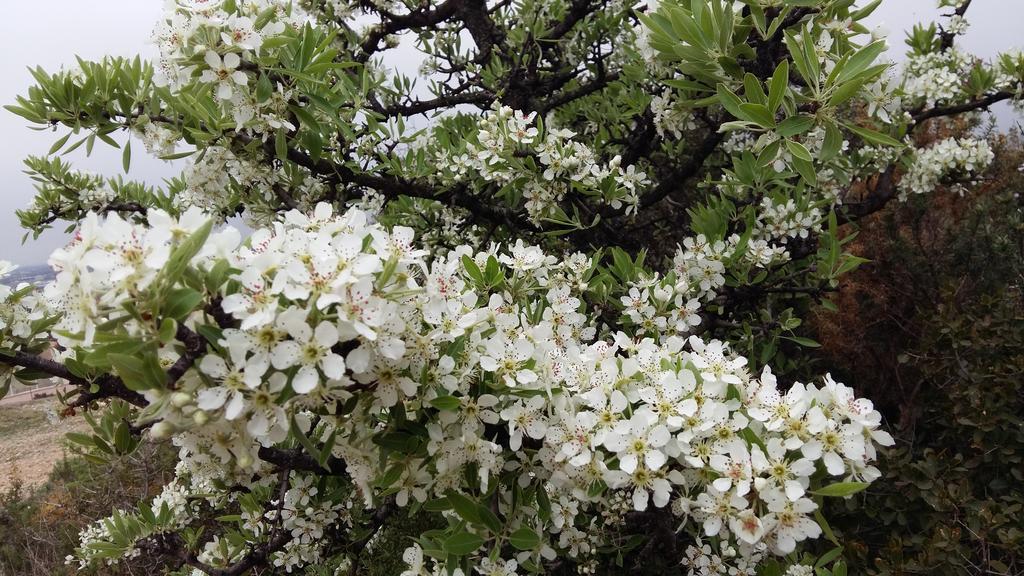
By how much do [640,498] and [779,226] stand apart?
2.21m

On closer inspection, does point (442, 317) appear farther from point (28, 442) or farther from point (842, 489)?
point (28, 442)

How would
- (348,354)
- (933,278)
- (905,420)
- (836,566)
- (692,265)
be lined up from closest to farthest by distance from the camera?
(348,354)
(836,566)
(692,265)
(905,420)
(933,278)

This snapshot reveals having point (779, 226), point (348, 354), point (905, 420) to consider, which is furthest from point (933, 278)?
point (348, 354)

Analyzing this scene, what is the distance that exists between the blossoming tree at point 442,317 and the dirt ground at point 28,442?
26.3ft

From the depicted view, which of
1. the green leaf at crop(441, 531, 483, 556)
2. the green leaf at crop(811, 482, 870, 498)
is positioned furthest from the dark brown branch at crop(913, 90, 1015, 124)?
the green leaf at crop(441, 531, 483, 556)

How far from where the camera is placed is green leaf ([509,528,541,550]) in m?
1.45

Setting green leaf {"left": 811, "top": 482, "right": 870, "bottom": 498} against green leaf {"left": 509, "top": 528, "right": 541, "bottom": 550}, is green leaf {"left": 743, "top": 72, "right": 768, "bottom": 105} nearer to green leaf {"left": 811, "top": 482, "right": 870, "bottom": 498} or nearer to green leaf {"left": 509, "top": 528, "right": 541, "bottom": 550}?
green leaf {"left": 811, "top": 482, "right": 870, "bottom": 498}

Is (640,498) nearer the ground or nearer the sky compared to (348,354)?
nearer the ground

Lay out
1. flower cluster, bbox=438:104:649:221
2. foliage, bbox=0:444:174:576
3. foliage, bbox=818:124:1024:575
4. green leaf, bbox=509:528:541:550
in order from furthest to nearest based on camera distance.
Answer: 1. foliage, bbox=0:444:174:576
2. foliage, bbox=818:124:1024:575
3. flower cluster, bbox=438:104:649:221
4. green leaf, bbox=509:528:541:550

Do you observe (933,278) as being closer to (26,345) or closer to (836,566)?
(836,566)

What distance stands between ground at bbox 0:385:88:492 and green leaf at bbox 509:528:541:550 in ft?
29.9

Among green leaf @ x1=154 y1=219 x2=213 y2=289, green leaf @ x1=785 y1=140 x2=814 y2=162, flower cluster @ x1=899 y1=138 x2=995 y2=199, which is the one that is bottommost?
flower cluster @ x1=899 y1=138 x2=995 y2=199

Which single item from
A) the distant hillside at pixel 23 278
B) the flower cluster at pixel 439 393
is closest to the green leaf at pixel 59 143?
the distant hillside at pixel 23 278

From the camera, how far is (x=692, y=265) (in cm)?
280
